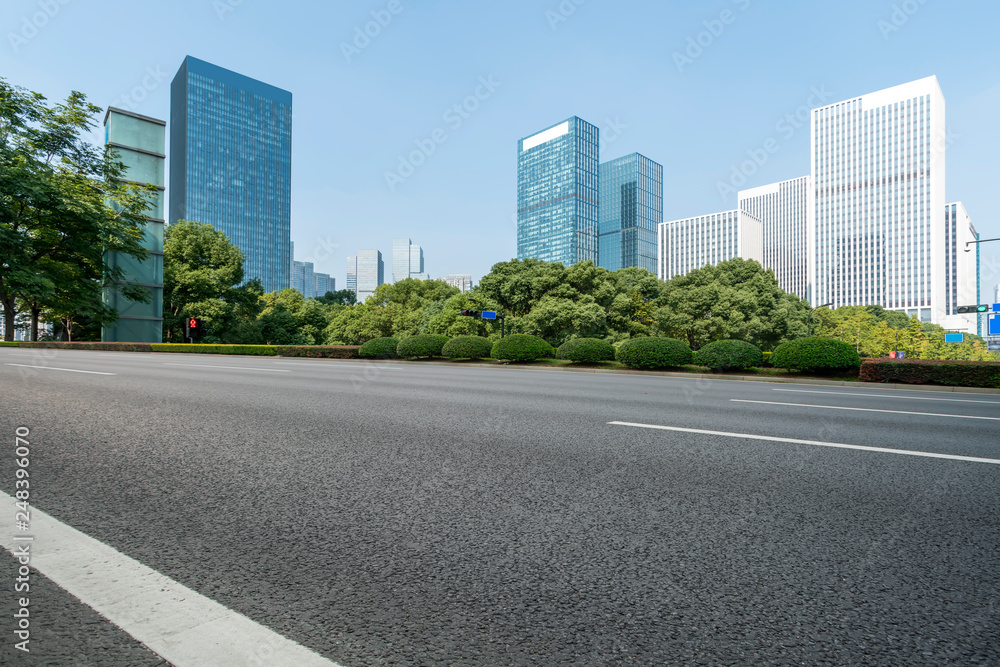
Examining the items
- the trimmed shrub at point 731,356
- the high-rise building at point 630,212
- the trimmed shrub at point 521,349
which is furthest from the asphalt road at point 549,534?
the high-rise building at point 630,212

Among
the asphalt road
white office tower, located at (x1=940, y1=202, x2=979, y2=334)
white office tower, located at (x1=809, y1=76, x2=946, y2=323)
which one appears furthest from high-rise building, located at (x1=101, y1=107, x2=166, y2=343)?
white office tower, located at (x1=940, y1=202, x2=979, y2=334)

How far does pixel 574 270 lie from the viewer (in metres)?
36.9

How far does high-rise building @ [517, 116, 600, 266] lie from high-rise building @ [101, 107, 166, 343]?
4608 inches

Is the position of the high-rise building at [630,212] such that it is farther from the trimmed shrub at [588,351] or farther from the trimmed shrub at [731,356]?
the trimmed shrub at [731,356]

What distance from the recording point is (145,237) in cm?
3547

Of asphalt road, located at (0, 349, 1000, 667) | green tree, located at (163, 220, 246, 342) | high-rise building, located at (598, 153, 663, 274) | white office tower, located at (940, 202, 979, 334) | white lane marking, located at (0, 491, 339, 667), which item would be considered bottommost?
asphalt road, located at (0, 349, 1000, 667)

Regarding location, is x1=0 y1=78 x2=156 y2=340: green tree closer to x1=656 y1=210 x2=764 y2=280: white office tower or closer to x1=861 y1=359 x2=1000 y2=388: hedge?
x1=861 y1=359 x2=1000 y2=388: hedge

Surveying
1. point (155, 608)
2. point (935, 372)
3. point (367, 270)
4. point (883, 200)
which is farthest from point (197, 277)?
point (367, 270)

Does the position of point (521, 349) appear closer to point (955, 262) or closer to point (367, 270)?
point (955, 262)

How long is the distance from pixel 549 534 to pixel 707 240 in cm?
12331

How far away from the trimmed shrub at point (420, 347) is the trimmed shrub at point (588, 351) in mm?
6734

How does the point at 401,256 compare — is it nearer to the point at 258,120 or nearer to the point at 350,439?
the point at 258,120

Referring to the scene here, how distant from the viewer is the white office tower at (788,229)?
13275cm

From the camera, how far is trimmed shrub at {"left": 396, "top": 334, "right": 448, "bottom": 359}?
77.7 feet
